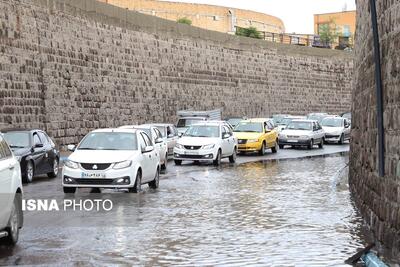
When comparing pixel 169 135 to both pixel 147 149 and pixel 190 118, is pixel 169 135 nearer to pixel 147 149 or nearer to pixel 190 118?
pixel 190 118

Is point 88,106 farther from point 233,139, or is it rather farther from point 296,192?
point 296,192

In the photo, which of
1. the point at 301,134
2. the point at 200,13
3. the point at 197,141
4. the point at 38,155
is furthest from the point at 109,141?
the point at 200,13

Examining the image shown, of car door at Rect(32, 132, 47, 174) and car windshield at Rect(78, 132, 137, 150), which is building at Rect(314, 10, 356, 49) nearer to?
car door at Rect(32, 132, 47, 174)

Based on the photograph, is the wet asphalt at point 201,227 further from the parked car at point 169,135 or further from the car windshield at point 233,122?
the car windshield at point 233,122

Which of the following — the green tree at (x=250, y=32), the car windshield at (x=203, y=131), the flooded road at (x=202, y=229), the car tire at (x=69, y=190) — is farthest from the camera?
the green tree at (x=250, y=32)

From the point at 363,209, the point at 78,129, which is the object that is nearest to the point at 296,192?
the point at 363,209

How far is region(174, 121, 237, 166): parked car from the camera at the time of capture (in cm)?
2702

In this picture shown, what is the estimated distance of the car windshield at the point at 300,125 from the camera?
129 ft

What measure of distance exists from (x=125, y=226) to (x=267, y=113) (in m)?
47.8

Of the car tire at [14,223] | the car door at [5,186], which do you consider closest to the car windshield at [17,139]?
the car tire at [14,223]

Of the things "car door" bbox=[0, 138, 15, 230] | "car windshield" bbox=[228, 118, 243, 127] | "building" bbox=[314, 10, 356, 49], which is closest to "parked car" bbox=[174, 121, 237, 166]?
"car windshield" bbox=[228, 118, 243, 127]

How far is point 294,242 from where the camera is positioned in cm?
1045

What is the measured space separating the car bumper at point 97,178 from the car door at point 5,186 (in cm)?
594

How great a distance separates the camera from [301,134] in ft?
127
